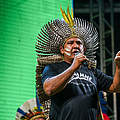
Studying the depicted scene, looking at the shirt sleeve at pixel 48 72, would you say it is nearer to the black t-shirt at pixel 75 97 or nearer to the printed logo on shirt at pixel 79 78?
the black t-shirt at pixel 75 97

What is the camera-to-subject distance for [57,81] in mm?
2701

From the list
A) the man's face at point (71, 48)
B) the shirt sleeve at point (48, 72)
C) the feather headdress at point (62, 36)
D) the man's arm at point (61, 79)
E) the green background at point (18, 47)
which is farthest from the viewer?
the green background at point (18, 47)

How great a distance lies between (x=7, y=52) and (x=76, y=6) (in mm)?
6070

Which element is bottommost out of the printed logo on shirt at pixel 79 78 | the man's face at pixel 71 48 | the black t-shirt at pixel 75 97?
the black t-shirt at pixel 75 97

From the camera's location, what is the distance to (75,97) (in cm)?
282

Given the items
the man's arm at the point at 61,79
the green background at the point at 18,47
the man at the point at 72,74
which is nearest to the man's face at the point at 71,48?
the man at the point at 72,74

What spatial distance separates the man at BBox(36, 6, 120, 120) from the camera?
2.75 metres

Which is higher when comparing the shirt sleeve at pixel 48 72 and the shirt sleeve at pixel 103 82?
the shirt sleeve at pixel 48 72

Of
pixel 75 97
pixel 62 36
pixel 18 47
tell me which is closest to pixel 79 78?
pixel 75 97

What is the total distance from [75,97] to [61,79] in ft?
0.70

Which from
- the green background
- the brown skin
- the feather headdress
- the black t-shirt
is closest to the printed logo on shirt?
the black t-shirt

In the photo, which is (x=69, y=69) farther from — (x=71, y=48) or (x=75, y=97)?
(x=71, y=48)

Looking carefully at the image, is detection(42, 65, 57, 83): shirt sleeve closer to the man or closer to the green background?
the man

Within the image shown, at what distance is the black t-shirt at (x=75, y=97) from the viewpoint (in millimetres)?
2777
